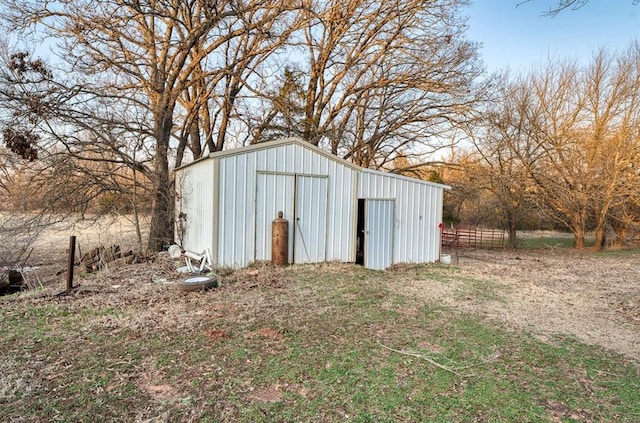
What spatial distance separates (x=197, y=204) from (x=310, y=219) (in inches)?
97.1

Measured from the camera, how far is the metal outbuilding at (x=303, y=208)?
23.7 feet

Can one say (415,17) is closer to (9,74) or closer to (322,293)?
(322,293)

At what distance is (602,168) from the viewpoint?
13.8 meters

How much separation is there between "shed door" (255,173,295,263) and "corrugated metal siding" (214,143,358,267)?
3.6 inches

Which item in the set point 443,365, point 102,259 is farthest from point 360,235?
point 443,365

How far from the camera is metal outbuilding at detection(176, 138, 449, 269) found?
285 inches

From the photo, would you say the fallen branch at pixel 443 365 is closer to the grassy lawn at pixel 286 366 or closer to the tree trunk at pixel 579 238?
the grassy lawn at pixel 286 366

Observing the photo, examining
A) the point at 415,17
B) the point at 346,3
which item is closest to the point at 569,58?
the point at 415,17

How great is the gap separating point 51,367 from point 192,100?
10342 mm

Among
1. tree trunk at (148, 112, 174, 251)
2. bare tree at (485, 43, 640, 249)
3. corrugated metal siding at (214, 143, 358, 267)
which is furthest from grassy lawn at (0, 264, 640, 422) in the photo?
bare tree at (485, 43, 640, 249)

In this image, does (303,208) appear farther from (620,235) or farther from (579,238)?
(620,235)

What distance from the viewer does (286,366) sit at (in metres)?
3.27

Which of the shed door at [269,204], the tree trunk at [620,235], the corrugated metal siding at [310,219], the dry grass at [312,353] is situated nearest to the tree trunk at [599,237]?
the tree trunk at [620,235]

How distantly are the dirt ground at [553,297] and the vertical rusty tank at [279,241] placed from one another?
245 cm
